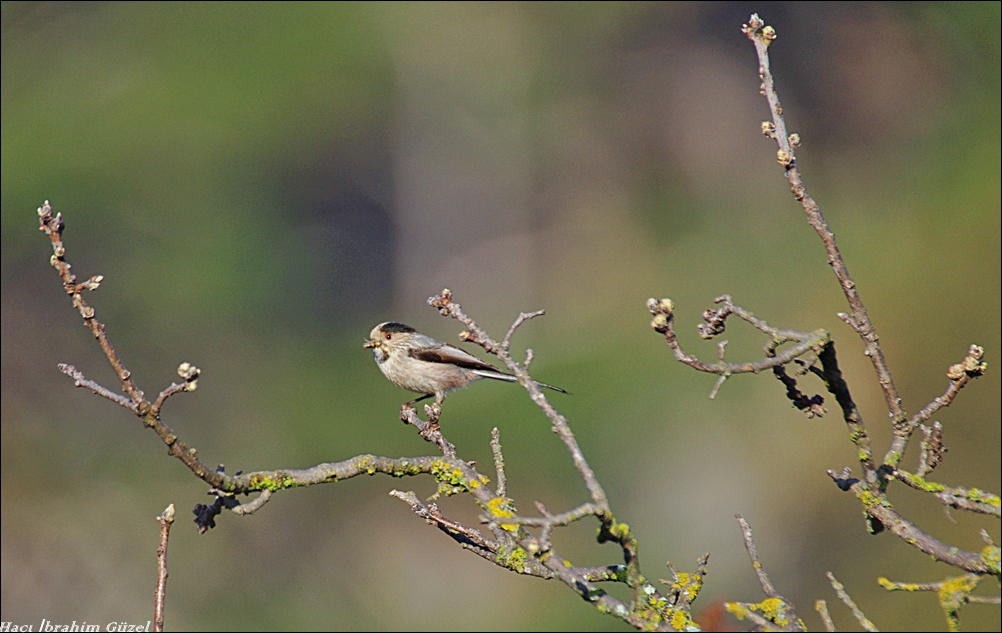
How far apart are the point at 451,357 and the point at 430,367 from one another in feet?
0.38

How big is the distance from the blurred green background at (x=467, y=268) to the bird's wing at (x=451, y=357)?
5.01 m

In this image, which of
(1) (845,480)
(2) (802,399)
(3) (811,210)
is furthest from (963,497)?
(3) (811,210)

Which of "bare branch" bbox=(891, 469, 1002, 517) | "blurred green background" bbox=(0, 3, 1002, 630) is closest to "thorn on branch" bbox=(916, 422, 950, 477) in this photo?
"bare branch" bbox=(891, 469, 1002, 517)

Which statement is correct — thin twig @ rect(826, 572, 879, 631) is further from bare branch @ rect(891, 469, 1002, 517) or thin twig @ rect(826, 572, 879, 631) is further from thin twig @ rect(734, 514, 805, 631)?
bare branch @ rect(891, 469, 1002, 517)

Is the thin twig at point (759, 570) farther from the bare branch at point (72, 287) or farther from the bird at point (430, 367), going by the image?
the bird at point (430, 367)

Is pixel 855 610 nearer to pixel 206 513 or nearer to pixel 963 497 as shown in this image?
pixel 963 497

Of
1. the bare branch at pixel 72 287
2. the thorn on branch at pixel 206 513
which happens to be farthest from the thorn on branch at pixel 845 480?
the bare branch at pixel 72 287

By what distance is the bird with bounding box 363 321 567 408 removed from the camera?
191 inches

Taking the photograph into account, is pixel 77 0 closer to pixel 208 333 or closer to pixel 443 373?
pixel 208 333

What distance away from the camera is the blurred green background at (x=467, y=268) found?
14406 mm

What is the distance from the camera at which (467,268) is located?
1023 inches

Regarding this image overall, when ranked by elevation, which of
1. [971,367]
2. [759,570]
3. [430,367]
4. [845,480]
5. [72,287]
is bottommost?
[759,570]

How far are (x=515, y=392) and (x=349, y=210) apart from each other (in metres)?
10.9

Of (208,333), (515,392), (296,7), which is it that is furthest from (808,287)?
(296,7)
